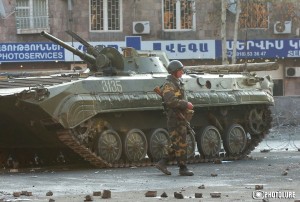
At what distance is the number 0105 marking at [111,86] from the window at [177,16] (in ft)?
87.5

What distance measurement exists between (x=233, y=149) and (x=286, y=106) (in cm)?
1280

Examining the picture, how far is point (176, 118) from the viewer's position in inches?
752

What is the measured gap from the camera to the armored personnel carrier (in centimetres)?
2119

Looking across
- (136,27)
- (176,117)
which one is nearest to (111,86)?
(176,117)

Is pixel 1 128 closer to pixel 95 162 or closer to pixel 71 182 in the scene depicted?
pixel 95 162

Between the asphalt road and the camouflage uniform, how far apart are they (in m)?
0.48

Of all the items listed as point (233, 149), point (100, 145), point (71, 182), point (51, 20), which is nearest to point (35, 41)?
point (51, 20)

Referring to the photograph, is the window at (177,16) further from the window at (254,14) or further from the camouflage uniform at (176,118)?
the camouflage uniform at (176,118)

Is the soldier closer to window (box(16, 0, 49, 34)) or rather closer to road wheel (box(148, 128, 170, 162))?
road wheel (box(148, 128, 170, 162))

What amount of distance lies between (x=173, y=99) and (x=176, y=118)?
324mm

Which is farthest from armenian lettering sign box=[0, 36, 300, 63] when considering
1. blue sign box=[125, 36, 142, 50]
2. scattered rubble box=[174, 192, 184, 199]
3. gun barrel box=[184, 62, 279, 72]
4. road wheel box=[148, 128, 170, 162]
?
scattered rubble box=[174, 192, 184, 199]

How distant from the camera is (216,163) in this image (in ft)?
78.3

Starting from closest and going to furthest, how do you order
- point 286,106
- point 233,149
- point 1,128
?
point 1,128, point 233,149, point 286,106

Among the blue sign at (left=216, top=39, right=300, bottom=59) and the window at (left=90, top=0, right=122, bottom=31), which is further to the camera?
the blue sign at (left=216, top=39, right=300, bottom=59)
